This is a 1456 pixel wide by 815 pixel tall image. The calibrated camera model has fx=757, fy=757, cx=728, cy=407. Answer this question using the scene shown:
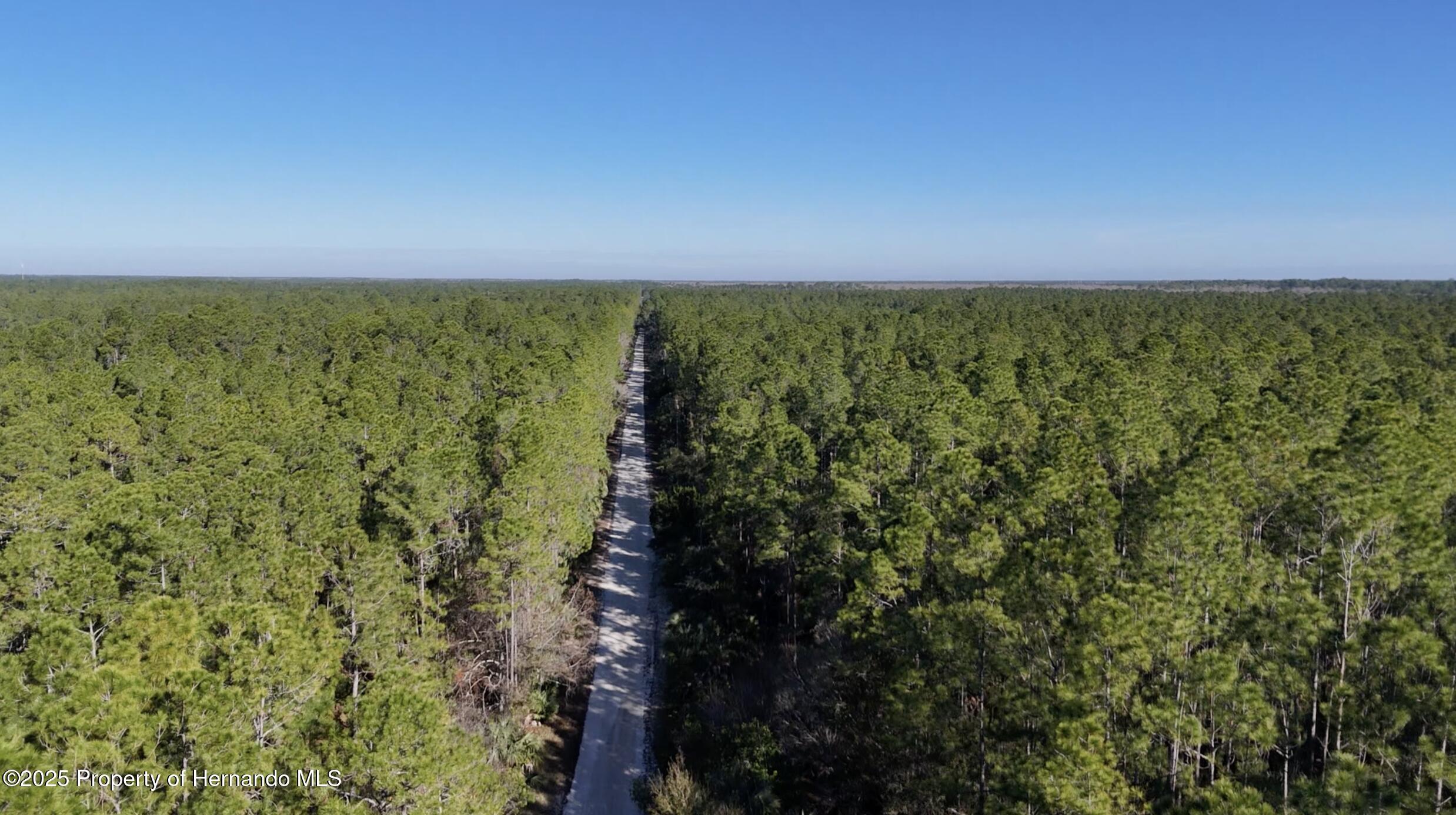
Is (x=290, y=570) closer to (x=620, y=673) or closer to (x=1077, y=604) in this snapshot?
(x=620, y=673)

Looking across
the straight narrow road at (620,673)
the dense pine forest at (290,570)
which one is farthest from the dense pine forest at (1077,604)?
the dense pine forest at (290,570)

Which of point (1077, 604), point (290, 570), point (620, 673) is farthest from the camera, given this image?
point (620, 673)

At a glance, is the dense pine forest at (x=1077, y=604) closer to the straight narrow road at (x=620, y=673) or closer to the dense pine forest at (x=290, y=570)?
the straight narrow road at (x=620, y=673)

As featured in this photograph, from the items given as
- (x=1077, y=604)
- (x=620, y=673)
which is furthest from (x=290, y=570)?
(x=1077, y=604)

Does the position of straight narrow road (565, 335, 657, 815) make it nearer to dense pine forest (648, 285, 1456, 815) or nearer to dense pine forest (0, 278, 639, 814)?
dense pine forest (648, 285, 1456, 815)

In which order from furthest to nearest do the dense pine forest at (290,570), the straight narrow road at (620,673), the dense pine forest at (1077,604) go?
→ the straight narrow road at (620,673), the dense pine forest at (1077,604), the dense pine forest at (290,570)
